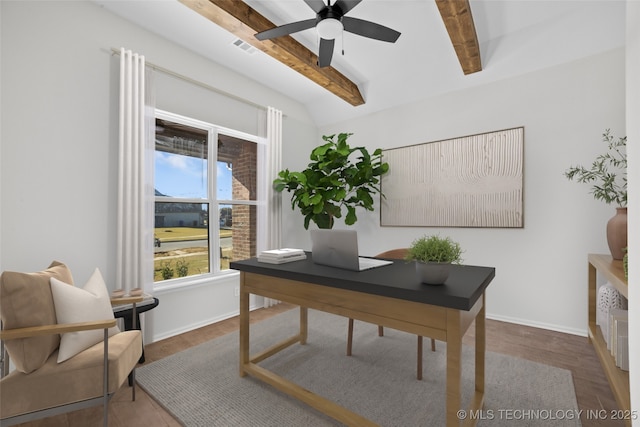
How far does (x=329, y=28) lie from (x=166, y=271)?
288 cm

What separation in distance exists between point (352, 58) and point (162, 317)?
3.66 m

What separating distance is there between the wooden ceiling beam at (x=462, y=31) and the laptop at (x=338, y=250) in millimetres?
2042

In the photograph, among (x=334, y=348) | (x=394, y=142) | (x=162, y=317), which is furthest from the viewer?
(x=394, y=142)

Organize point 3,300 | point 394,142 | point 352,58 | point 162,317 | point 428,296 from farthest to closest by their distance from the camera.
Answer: point 394,142
point 352,58
point 162,317
point 3,300
point 428,296

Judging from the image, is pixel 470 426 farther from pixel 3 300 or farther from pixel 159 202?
pixel 159 202

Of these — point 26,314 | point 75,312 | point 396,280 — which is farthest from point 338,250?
point 26,314

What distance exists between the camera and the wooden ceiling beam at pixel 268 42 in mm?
2377

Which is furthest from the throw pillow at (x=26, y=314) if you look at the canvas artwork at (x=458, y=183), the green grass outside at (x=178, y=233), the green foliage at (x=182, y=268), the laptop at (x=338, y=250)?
the canvas artwork at (x=458, y=183)

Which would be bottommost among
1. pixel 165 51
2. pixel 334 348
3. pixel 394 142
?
pixel 334 348

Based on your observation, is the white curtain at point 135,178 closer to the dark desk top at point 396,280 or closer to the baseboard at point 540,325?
the dark desk top at point 396,280

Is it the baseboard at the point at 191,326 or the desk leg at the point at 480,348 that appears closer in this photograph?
the desk leg at the point at 480,348

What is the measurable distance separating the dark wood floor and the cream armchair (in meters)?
0.35

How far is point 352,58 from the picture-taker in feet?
11.3

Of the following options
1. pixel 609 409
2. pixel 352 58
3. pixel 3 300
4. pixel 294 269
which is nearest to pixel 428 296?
pixel 294 269
